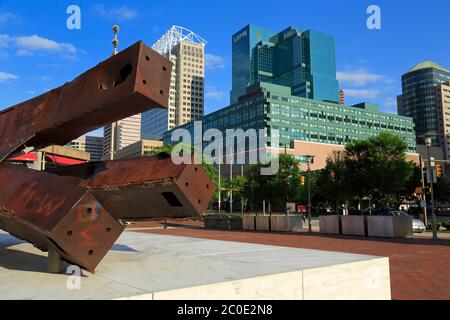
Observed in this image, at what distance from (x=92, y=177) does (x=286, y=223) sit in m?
25.8

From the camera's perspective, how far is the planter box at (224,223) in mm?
35419

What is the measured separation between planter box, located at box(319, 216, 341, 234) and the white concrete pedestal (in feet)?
64.8

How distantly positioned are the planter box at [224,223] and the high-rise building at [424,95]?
146 meters

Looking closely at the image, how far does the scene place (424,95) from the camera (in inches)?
6727

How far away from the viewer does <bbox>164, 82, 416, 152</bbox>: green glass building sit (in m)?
115

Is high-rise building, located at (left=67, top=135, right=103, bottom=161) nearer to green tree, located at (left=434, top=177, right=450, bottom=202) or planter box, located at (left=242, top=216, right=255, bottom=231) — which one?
planter box, located at (left=242, top=216, right=255, bottom=231)

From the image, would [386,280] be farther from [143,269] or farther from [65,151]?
[65,151]

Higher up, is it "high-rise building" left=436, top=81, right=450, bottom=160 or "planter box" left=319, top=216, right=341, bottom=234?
"high-rise building" left=436, top=81, right=450, bottom=160

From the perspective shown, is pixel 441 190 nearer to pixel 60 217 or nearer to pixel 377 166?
pixel 377 166

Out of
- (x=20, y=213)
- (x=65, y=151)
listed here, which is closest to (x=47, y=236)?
(x=20, y=213)

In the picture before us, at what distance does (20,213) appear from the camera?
17.1 feet

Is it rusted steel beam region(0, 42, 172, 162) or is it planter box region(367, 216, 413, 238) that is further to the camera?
planter box region(367, 216, 413, 238)

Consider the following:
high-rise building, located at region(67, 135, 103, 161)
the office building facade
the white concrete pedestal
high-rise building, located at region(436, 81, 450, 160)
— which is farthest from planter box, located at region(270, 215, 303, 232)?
high-rise building, located at region(436, 81, 450, 160)

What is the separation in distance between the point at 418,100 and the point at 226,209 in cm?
12327
